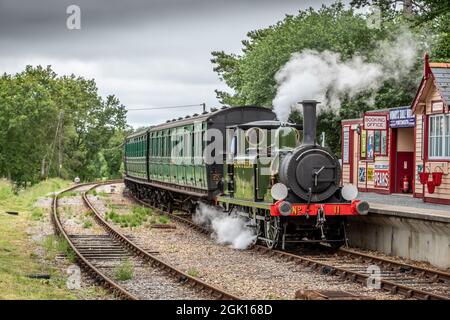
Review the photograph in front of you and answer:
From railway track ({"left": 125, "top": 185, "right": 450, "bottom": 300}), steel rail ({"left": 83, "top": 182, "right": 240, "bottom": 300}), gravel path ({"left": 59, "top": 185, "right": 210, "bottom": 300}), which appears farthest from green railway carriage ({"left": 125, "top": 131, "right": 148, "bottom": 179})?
railway track ({"left": 125, "top": 185, "right": 450, "bottom": 300})

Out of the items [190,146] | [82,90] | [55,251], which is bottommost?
[55,251]

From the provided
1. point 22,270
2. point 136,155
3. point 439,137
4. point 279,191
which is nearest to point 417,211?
point 279,191

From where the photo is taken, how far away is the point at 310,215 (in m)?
16.3

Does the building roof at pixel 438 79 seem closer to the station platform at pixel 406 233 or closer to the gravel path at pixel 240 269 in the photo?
the station platform at pixel 406 233

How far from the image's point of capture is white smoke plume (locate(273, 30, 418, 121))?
19641 mm

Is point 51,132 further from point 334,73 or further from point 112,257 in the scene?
point 112,257

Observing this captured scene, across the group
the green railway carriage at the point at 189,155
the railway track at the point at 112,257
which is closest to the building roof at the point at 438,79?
the green railway carriage at the point at 189,155

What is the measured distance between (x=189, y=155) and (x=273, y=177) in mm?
7003

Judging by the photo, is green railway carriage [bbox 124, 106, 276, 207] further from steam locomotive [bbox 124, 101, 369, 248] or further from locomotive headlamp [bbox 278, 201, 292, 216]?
locomotive headlamp [bbox 278, 201, 292, 216]

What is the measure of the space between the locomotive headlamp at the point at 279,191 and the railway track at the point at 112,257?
8.83 ft

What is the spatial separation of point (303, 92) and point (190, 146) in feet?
17.2

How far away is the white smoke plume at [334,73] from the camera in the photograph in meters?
19.6
